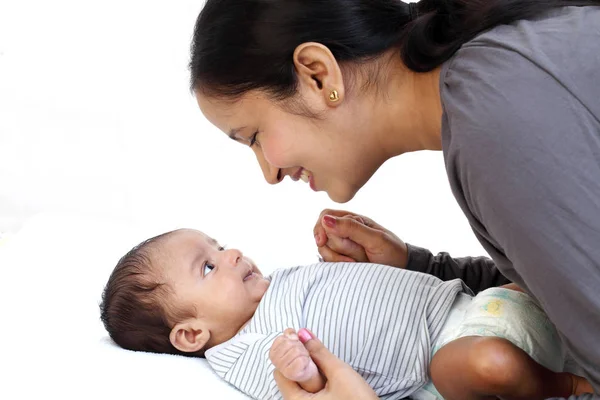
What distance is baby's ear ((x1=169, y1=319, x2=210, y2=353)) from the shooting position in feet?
4.99

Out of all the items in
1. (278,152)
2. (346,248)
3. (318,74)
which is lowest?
(346,248)

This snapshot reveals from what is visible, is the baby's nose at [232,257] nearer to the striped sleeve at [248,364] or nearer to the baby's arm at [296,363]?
the striped sleeve at [248,364]

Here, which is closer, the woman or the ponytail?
the woman

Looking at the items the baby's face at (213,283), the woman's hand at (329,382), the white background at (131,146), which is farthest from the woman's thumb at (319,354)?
the white background at (131,146)

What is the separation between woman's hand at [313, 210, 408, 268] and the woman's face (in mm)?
225

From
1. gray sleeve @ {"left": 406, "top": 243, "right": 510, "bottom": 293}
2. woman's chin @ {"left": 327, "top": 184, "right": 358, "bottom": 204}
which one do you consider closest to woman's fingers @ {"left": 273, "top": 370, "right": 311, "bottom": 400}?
woman's chin @ {"left": 327, "top": 184, "right": 358, "bottom": 204}

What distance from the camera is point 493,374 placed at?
1185 mm

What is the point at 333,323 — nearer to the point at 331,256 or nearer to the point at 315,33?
the point at 331,256

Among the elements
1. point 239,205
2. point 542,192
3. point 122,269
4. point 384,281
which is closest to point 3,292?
point 122,269

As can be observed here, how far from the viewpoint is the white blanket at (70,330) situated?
4.49 ft

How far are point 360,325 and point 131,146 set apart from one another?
4.40 feet

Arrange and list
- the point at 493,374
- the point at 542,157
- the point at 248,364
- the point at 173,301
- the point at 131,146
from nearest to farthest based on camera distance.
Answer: the point at 542,157
the point at 493,374
the point at 248,364
the point at 173,301
the point at 131,146

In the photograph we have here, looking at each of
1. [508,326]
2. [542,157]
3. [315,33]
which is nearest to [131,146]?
[315,33]

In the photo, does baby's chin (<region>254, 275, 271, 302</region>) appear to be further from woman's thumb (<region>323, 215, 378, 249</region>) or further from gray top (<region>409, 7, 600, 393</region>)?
gray top (<region>409, 7, 600, 393</region>)
